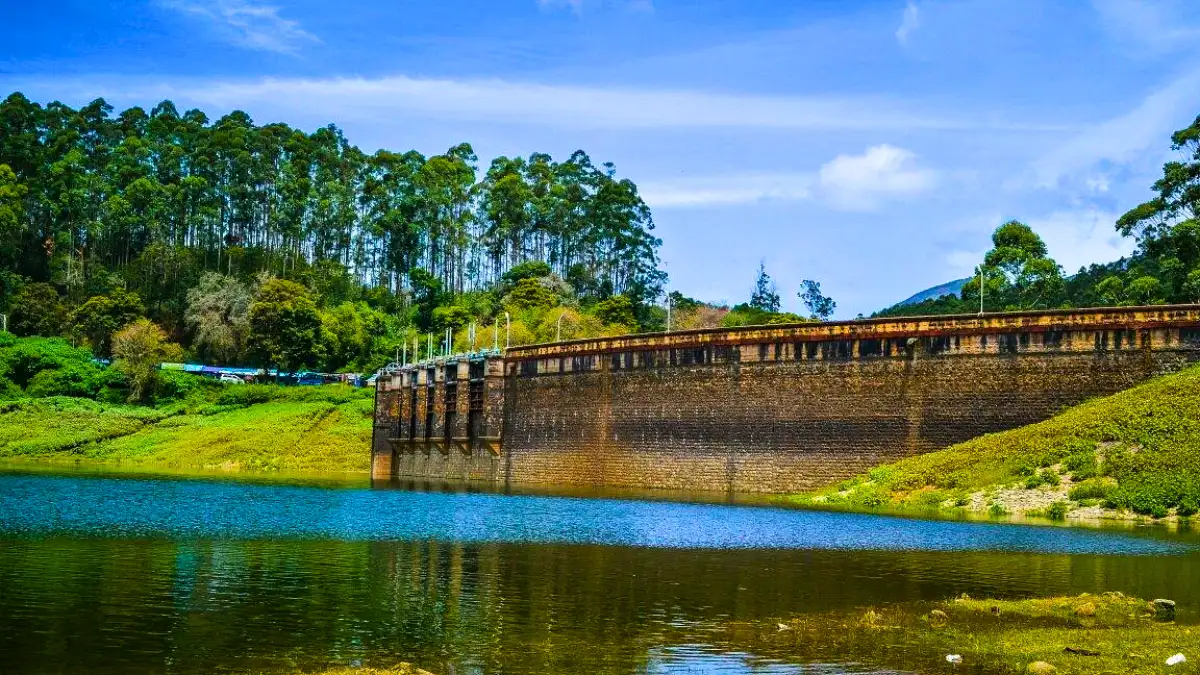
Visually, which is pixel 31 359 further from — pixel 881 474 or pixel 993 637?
pixel 993 637

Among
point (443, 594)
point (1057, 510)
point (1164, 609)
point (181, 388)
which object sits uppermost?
point (181, 388)

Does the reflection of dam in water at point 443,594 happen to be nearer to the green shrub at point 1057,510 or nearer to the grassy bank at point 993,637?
the grassy bank at point 993,637

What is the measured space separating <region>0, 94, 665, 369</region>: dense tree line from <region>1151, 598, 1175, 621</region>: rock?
3425 inches

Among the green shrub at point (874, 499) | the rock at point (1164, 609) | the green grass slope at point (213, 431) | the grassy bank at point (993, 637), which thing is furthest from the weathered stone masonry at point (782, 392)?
the rock at point (1164, 609)

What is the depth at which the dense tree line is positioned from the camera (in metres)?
112

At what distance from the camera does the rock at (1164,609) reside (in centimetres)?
2244

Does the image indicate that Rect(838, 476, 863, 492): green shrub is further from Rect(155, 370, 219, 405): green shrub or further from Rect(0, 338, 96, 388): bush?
Rect(0, 338, 96, 388): bush

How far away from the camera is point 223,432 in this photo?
86812 mm

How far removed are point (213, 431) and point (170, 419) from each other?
6.26 meters

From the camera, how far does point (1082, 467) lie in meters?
45.5

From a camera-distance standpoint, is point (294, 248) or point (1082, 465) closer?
point (1082, 465)

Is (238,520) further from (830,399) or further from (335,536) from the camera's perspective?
(830,399)

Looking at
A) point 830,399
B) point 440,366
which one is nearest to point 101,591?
point 830,399

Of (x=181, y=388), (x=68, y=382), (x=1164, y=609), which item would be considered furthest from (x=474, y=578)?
(x=68, y=382)
